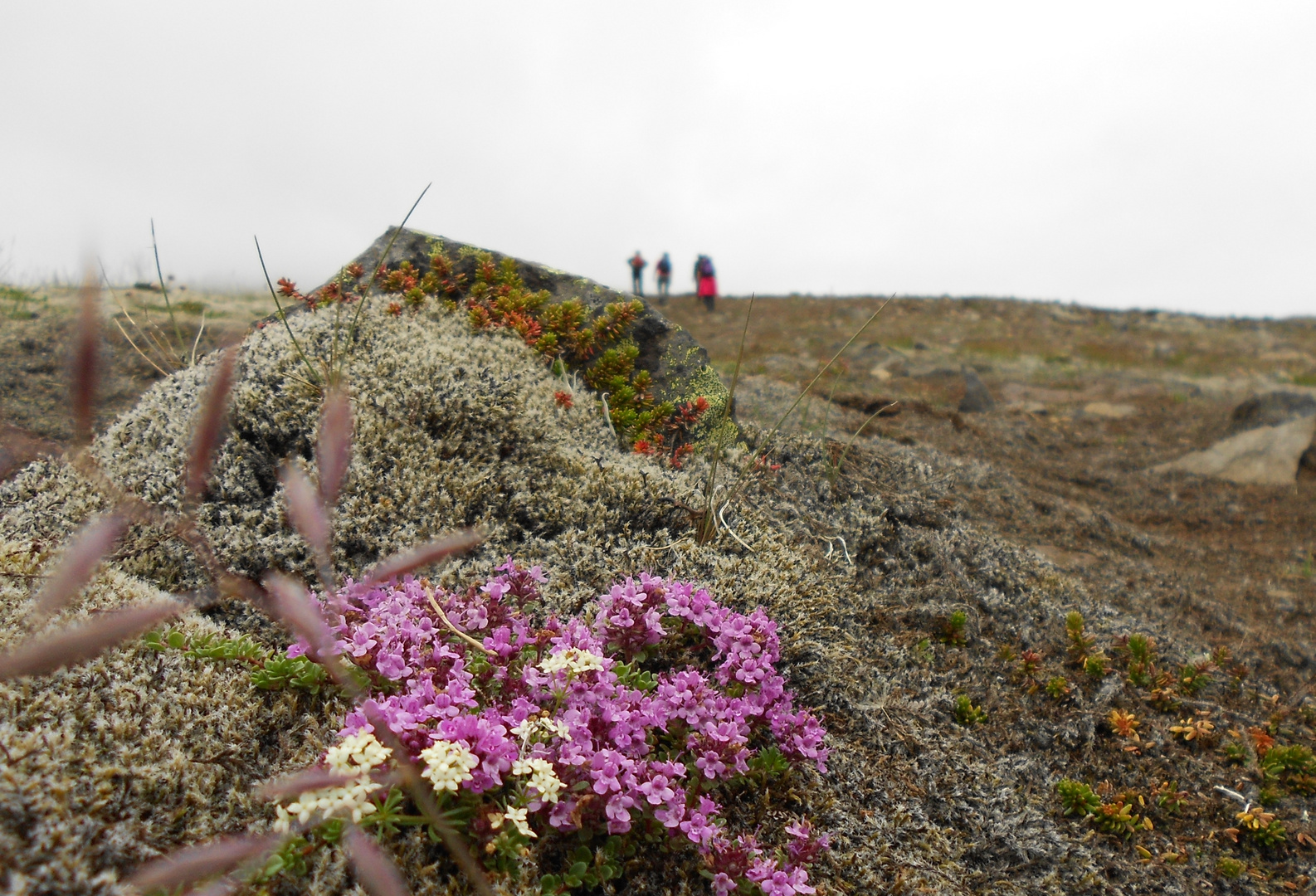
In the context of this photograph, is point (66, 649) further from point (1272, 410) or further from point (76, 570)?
point (1272, 410)

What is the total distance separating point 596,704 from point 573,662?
0.72 ft

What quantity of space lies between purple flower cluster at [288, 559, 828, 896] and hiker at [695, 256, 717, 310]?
2025 cm

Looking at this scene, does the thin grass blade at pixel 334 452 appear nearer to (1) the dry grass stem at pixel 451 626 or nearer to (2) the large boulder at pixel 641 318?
(1) the dry grass stem at pixel 451 626

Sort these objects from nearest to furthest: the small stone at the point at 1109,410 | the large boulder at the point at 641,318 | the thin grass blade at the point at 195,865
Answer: the thin grass blade at the point at 195,865 → the large boulder at the point at 641,318 → the small stone at the point at 1109,410

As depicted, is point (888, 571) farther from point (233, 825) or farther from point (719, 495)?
point (233, 825)

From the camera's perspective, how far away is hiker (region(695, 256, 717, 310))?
22609mm

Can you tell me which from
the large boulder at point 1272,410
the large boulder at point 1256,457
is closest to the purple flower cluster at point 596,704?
the large boulder at point 1256,457

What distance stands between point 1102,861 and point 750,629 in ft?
6.22

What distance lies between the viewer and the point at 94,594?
2.98 metres

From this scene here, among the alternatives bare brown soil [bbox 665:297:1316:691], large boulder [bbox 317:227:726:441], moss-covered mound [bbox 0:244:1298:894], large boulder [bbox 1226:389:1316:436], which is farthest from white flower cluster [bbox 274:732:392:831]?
large boulder [bbox 1226:389:1316:436]

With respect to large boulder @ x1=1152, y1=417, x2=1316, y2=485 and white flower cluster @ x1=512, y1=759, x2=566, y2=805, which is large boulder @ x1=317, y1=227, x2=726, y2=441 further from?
large boulder @ x1=1152, y1=417, x2=1316, y2=485

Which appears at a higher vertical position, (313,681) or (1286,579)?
(313,681)

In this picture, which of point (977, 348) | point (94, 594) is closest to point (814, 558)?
point (94, 594)

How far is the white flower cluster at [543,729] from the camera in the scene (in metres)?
2.38
